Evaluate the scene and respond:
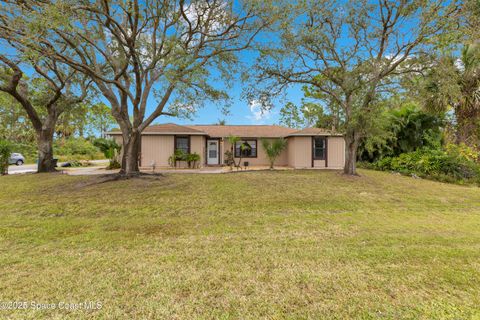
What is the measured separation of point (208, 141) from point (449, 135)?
17833mm

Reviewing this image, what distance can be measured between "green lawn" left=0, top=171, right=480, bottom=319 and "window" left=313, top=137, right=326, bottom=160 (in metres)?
9.70

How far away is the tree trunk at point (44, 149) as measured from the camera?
40.0 feet

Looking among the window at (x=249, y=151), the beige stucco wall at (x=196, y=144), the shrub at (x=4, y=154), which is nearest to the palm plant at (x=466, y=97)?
the window at (x=249, y=151)

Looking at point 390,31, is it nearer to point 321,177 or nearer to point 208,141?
point 321,177

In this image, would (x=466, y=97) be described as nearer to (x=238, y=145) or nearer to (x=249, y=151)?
(x=249, y=151)

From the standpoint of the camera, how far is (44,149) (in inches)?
483

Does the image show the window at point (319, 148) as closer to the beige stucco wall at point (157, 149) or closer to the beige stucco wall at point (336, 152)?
the beige stucco wall at point (336, 152)

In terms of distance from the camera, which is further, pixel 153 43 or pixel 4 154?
pixel 4 154

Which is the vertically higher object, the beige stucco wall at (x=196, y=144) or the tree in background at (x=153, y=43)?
the tree in background at (x=153, y=43)

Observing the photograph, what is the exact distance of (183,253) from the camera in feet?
11.2

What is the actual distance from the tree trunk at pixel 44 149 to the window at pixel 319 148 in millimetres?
16690

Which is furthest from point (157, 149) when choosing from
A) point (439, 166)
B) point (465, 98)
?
point (465, 98)

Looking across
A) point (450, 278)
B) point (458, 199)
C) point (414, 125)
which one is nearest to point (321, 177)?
point (458, 199)

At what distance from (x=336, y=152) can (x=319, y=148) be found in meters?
1.37
